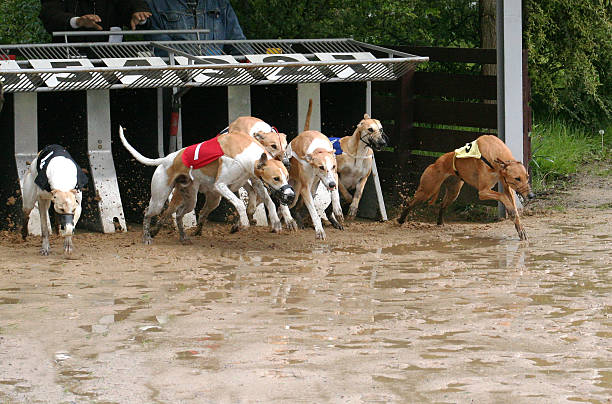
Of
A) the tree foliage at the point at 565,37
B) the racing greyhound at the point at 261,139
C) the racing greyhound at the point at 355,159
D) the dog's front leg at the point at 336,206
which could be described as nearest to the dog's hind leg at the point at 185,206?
the racing greyhound at the point at 261,139

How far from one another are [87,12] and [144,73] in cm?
191

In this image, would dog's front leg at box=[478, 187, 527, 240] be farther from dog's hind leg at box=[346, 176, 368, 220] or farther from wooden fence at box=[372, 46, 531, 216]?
dog's hind leg at box=[346, 176, 368, 220]

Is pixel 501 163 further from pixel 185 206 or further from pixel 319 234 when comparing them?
pixel 185 206

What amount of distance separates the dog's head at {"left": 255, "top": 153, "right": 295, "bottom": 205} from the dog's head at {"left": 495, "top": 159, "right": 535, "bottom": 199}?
2.05 meters

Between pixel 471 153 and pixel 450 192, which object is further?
pixel 450 192

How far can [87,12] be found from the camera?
1152 centimetres

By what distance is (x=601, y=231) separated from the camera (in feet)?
32.1

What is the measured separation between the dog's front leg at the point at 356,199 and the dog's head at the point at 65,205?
297 cm

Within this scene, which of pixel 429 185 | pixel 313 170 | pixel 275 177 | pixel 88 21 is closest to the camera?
pixel 275 177

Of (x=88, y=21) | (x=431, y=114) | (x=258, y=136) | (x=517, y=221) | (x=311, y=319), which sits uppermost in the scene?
(x=88, y=21)

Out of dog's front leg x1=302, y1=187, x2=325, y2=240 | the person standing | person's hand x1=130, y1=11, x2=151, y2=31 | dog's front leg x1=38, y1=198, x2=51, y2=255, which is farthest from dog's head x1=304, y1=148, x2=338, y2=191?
the person standing

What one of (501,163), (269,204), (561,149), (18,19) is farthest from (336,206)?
(18,19)

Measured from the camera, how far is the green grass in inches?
502

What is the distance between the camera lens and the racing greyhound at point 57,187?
339 inches
